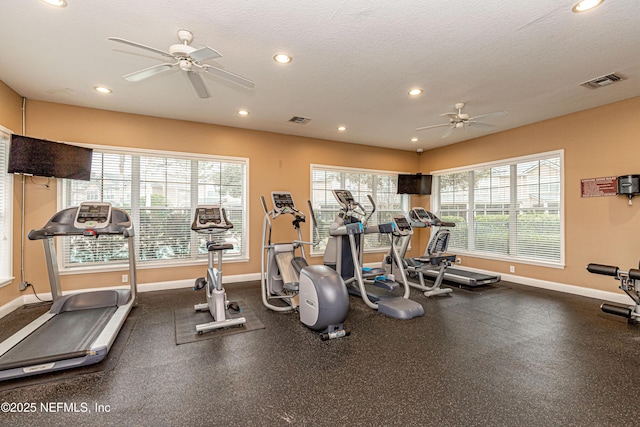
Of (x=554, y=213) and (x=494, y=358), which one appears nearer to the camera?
(x=494, y=358)

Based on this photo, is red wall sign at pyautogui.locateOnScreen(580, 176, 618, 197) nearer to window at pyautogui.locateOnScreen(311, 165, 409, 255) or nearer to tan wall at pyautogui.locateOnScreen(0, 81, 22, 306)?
window at pyautogui.locateOnScreen(311, 165, 409, 255)

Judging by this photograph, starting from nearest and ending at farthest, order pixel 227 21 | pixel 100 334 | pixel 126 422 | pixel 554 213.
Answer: pixel 126 422, pixel 227 21, pixel 100 334, pixel 554 213

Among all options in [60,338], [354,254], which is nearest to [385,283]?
[354,254]

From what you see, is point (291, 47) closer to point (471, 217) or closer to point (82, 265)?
point (82, 265)

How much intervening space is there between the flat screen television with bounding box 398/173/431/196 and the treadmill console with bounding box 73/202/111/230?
6089 millimetres

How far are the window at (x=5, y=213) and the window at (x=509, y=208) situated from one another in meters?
7.91

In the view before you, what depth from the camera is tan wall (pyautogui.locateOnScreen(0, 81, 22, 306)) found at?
150 inches

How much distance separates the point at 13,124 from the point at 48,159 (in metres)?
0.58

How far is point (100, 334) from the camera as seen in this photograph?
295cm

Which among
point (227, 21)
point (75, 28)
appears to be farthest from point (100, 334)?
point (227, 21)

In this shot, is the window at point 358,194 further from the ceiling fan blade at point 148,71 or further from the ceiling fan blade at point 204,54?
the ceiling fan blade at point 204,54

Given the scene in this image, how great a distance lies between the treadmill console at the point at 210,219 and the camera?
3.62 m

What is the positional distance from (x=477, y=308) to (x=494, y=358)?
5.24 ft

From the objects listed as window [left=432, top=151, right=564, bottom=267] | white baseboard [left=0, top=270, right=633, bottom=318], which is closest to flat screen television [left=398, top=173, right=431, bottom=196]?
window [left=432, top=151, right=564, bottom=267]
